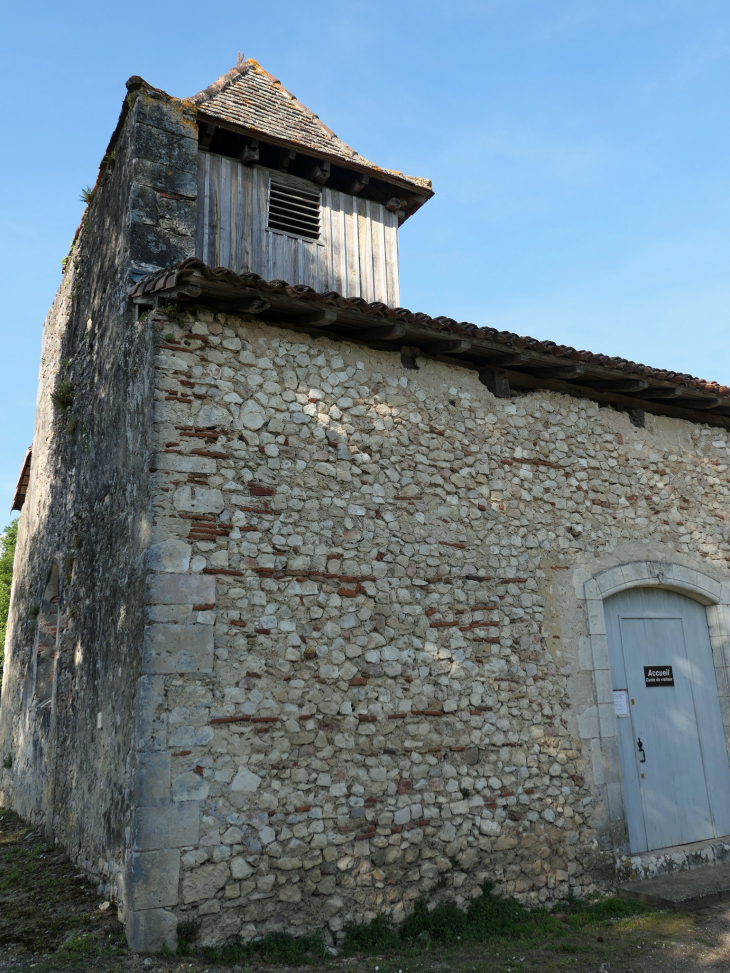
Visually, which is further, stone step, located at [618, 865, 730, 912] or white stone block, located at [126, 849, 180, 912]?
stone step, located at [618, 865, 730, 912]

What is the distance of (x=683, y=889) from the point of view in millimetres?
5859

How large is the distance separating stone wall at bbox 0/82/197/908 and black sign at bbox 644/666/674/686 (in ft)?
15.7

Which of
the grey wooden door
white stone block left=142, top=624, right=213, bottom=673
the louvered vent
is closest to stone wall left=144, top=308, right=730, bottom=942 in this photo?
white stone block left=142, top=624, right=213, bottom=673

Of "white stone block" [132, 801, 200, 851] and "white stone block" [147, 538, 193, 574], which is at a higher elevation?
"white stone block" [147, 538, 193, 574]

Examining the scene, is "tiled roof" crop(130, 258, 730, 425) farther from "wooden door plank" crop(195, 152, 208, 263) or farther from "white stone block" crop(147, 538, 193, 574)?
"wooden door plank" crop(195, 152, 208, 263)

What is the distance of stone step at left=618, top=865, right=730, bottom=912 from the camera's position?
5.63 meters

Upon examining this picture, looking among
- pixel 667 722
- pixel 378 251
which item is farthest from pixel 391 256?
pixel 667 722

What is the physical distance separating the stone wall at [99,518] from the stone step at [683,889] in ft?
13.3

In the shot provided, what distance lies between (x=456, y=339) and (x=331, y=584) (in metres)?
2.35

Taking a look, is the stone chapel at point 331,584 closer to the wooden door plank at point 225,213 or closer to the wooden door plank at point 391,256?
the wooden door plank at point 225,213

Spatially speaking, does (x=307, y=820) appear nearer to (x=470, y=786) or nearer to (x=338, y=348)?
(x=470, y=786)

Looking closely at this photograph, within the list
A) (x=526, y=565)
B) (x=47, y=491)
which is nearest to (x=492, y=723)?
(x=526, y=565)

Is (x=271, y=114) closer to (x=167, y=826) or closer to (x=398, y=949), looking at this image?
(x=167, y=826)

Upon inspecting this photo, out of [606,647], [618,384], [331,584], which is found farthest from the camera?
[618,384]
